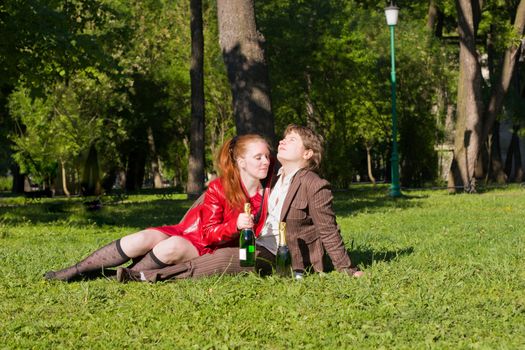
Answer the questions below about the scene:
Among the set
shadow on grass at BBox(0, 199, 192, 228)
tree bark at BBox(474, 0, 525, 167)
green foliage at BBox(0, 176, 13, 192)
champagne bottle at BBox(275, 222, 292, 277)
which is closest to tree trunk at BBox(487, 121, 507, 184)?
tree bark at BBox(474, 0, 525, 167)

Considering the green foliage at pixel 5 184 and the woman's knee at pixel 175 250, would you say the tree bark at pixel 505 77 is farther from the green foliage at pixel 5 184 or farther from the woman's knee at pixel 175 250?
the green foliage at pixel 5 184

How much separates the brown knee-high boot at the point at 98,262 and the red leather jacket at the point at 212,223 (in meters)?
0.41

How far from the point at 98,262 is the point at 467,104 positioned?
22.1 meters

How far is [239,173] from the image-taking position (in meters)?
7.92

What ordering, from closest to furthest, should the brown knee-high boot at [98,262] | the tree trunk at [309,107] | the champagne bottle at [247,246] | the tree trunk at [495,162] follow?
the champagne bottle at [247,246] → the brown knee-high boot at [98,262] → the tree trunk at [309,107] → the tree trunk at [495,162]

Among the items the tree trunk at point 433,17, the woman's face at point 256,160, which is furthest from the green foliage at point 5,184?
the woman's face at point 256,160

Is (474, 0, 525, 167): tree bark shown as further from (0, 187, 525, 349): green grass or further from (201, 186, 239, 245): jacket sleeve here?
(201, 186, 239, 245): jacket sleeve

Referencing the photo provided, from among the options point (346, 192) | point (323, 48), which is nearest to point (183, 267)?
point (346, 192)

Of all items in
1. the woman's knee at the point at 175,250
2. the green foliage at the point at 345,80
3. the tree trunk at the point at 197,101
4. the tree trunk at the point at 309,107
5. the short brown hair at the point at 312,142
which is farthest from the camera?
the tree trunk at the point at 309,107

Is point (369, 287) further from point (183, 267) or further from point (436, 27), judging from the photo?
point (436, 27)

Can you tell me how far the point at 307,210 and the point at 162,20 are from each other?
4119cm

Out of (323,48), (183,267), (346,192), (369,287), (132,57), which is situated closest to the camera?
(369,287)

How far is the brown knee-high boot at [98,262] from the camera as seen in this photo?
7918mm

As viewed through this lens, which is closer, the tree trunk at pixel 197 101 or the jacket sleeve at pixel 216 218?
the jacket sleeve at pixel 216 218
